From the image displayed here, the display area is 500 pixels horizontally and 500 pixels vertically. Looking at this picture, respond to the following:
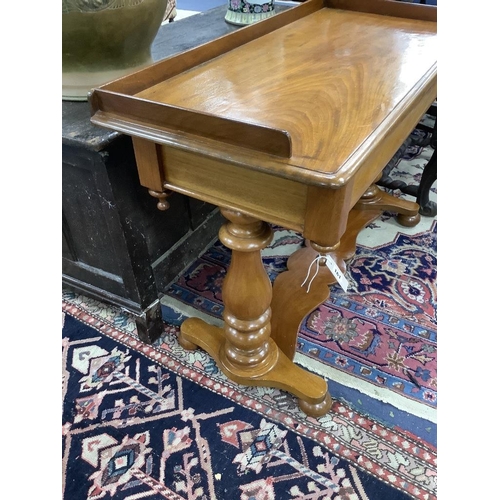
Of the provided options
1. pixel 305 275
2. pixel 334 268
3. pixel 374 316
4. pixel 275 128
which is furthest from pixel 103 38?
pixel 374 316

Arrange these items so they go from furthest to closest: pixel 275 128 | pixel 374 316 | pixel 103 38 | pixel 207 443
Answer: pixel 374 316 < pixel 207 443 < pixel 103 38 < pixel 275 128

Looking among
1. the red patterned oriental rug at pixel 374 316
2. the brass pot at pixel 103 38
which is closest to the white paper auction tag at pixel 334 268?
the red patterned oriental rug at pixel 374 316

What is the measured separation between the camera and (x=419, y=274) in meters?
1.42

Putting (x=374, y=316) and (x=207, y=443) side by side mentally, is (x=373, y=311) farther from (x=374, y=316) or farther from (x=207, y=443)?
(x=207, y=443)

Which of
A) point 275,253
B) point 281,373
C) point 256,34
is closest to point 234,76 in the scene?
point 256,34

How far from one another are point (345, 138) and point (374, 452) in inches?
27.6

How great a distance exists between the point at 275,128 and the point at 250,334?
54 centimetres

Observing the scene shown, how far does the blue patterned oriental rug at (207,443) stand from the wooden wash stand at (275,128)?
64 mm

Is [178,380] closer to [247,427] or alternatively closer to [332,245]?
[247,427]

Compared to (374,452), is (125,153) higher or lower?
higher

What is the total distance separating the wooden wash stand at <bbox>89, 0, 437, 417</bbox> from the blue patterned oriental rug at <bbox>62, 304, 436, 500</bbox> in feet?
0.21

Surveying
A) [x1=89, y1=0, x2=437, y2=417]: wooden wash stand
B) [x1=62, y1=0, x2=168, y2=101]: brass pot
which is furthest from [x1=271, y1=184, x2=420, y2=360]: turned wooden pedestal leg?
[x1=62, y1=0, x2=168, y2=101]: brass pot

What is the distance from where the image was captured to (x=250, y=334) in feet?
3.26

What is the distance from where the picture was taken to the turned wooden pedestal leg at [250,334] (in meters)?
0.83
